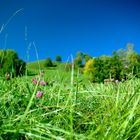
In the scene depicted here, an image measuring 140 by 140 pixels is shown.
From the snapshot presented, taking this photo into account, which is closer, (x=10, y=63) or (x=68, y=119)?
(x=68, y=119)

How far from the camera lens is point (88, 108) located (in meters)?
2.76

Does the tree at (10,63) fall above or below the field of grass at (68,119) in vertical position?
above

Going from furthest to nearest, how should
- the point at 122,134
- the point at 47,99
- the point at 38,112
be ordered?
1. the point at 47,99
2. the point at 38,112
3. the point at 122,134

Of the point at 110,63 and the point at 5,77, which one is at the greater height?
the point at 110,63

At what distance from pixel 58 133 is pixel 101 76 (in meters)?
29.9

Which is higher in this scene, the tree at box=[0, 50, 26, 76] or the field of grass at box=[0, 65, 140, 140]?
the tree at box=[0, 50, 26, 76]

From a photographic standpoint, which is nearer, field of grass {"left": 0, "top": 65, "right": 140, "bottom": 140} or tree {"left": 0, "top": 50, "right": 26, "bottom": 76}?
field of grass {"left": 0, "top": 65, "right": 140, "bottom": 140}

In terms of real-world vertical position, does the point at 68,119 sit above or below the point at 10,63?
below

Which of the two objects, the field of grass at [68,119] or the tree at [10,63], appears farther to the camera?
the tree at [10,63]

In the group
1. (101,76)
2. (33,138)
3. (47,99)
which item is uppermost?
(101,76)

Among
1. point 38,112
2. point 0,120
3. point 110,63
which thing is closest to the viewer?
point 0,120

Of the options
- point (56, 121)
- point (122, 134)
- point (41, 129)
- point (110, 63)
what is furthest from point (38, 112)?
point (110, 63)

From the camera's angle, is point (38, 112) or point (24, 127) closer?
point (24, 127)

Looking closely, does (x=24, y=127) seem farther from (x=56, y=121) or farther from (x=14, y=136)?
(x=56, y=121)
